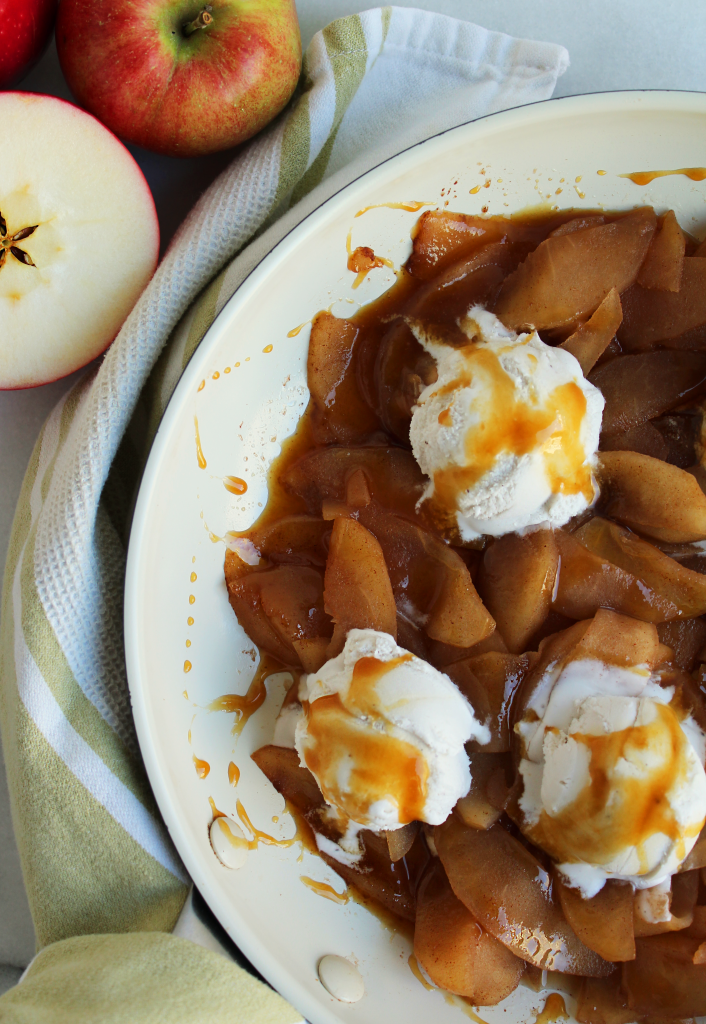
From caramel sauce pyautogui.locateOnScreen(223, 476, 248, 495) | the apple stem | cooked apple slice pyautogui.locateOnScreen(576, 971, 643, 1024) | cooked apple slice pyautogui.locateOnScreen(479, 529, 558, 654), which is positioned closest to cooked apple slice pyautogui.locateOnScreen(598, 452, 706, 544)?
cooked apple slice pyautogui.locateOnScreen(479, 529, 558, 654)

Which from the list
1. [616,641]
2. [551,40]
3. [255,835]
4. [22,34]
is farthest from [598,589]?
[22,34]

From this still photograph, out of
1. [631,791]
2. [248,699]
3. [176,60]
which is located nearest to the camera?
[631,791]

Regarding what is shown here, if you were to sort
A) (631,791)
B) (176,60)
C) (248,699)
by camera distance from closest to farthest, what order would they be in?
(631,791), (176,60), (248,699)

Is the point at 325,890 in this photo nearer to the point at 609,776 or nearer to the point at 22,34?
the point at 609,776

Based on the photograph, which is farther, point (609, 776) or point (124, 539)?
point (124, 539)

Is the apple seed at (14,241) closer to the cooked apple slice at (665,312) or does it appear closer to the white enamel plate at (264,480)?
the white enamel plate at (264,480)

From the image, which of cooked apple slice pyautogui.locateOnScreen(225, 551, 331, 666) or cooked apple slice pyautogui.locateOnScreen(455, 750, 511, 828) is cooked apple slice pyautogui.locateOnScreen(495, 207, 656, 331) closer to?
cooked apple slice pyautogui.locateOnScreen(225, 551, 331, 666)

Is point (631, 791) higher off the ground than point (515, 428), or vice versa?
point (515, 428)
